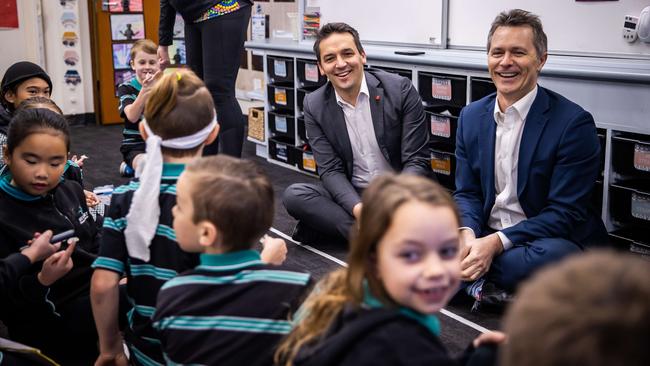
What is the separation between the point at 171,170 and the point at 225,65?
5.01 feet

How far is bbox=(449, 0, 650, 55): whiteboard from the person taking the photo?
9.89 feet

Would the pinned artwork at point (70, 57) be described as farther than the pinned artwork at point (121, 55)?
No

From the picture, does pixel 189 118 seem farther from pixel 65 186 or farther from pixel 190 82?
pixel 65 186

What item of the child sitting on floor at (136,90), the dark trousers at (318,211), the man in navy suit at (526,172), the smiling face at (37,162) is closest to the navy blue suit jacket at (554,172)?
the man in navy suit at (526,172)

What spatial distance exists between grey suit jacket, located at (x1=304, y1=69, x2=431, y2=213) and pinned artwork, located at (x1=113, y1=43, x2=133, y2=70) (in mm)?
3323

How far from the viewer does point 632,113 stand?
272 cm

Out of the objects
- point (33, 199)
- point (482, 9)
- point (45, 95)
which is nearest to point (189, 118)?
point (33, 199)

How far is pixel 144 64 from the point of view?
12.3 ft

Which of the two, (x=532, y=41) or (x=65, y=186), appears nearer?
(x=65, y=186)

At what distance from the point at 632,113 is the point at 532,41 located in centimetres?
57

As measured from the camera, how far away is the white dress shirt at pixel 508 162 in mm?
2453

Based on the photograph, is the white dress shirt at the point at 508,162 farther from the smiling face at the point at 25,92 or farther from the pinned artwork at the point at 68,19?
the pinned artwork at the point at 68,19

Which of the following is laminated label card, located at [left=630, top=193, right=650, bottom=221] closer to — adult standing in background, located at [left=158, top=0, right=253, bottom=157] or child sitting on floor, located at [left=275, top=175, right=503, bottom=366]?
adult standing in background, located at [left=158, top=0, right=253, bottom=157]

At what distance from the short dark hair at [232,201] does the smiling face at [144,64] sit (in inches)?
97.5
